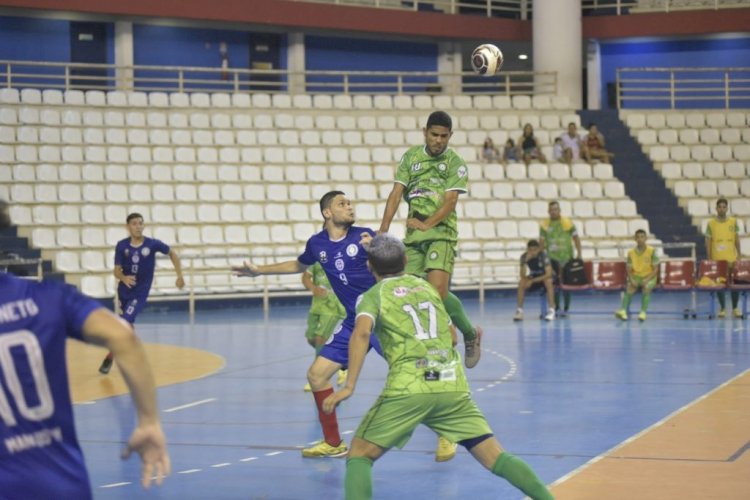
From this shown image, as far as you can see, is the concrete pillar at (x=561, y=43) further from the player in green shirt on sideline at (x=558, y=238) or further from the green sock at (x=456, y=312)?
the green sock at (x=456, y=312)

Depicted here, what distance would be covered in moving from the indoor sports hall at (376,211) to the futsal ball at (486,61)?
3334mm

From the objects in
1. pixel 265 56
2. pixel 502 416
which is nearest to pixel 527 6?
pixel 265 56

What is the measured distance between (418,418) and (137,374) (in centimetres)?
283

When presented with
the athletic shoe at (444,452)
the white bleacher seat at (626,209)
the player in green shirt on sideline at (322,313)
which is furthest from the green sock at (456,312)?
the white bleacher seat at (626,209)

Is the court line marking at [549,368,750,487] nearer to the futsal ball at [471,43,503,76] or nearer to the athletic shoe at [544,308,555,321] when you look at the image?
the futsal ball at [471,43,503,76]

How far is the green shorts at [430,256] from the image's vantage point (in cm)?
951

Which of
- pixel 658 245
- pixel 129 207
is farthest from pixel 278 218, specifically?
pixel 658 245

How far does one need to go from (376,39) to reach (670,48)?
8628 millimetres

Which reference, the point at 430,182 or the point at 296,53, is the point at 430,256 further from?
the point at 296,53

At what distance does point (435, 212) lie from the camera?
9.52 meters

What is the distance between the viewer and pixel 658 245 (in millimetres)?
26312

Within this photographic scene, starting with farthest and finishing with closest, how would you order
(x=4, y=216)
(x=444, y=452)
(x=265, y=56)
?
(x=265, y=56) → (x=444, y=452) → (x=4, y=216)

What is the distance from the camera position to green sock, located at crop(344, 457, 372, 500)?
614 centimetres

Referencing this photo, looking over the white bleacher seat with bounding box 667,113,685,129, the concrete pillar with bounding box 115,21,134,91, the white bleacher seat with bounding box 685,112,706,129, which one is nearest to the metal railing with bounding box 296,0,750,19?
the white bleacher seat with bounding box 667,113,685,129
